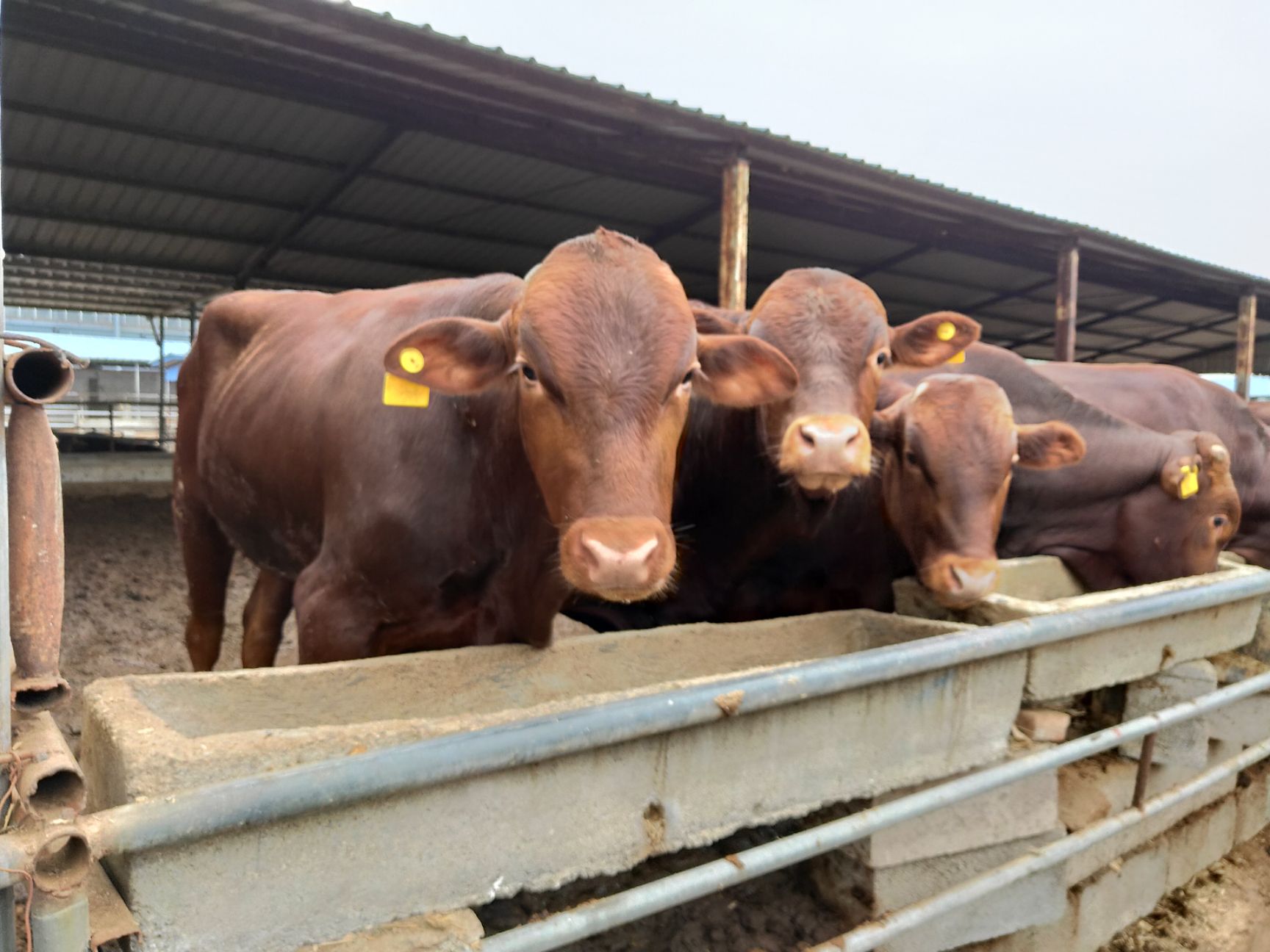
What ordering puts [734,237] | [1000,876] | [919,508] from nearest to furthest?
[1000,876] → [919,508] → [734,237]

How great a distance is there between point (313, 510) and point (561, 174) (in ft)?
22.4

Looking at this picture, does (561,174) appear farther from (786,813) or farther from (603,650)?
(786,813)

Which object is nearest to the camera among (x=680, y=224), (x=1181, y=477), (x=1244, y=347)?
(x=1181, y=477)

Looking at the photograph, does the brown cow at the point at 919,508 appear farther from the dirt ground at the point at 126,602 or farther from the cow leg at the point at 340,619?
the dirt ground at the point at 126,602

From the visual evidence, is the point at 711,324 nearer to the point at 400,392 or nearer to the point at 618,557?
the point at 400,392

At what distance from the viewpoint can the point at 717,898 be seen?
2.55 m

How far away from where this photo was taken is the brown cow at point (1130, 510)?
385 cm

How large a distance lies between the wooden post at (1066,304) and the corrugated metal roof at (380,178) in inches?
9.2

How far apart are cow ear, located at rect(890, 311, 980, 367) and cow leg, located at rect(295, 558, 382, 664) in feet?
7.11

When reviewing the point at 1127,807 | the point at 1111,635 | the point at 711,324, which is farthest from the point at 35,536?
the point at 1127,807

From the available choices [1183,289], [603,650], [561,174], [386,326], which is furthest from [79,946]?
[1183,289]

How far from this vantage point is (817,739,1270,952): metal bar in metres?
1.74

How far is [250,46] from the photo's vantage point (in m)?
5.52

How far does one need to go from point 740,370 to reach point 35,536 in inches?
67.5
